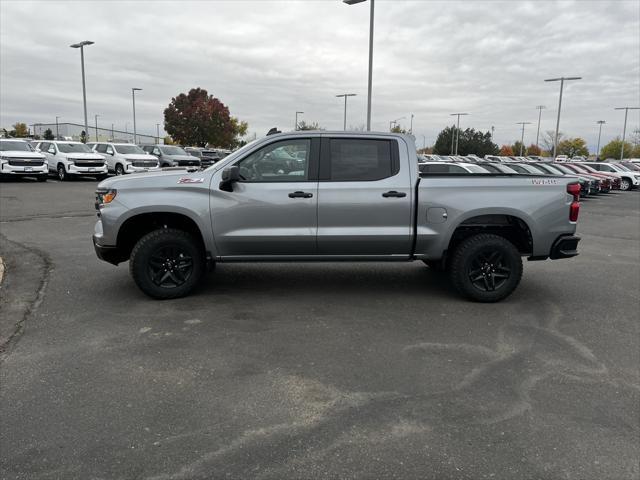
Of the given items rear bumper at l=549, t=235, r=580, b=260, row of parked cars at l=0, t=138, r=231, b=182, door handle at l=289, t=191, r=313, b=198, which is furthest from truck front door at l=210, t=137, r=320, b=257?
row of parked cars at l=0, t=138, r=231, b=182

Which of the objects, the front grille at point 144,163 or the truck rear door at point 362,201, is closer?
the truck rear door at point 362,201

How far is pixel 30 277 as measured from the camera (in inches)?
273

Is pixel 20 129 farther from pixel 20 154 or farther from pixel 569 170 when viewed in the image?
pixel 569 170

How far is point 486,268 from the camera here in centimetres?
613

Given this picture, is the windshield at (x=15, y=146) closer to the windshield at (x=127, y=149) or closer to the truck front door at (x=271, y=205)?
the windshield at (x=127, y=149)

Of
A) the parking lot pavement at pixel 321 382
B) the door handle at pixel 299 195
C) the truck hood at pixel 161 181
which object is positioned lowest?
the parking lot pavement at pixel 321 382

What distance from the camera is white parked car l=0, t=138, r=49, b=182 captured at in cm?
2266

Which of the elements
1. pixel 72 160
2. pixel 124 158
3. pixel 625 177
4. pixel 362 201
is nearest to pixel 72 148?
pixel 72 160

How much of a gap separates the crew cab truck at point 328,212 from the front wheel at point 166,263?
1 cm

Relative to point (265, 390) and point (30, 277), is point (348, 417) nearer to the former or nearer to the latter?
point (265, 390)

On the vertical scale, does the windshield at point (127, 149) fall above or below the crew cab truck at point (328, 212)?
above

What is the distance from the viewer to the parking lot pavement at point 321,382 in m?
2.99

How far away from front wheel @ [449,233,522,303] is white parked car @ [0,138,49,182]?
883 inches

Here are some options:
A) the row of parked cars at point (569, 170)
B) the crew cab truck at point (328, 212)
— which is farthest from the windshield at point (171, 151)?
the crew cab truck at point (328, 212)
